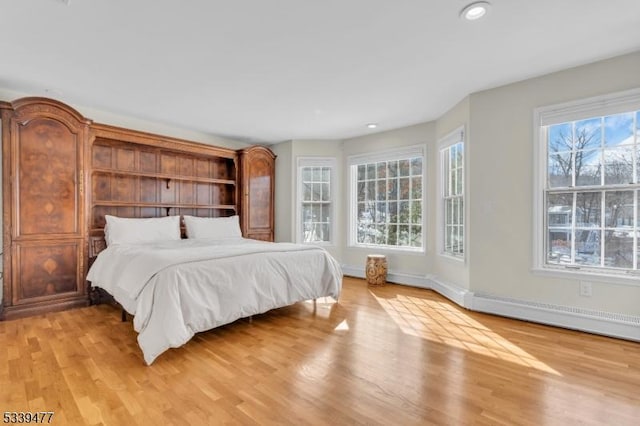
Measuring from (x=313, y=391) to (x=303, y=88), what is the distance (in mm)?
2823

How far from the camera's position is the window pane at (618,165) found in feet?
9.07

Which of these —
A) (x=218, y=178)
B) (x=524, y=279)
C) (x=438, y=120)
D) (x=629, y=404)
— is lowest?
(x=629, y=404)

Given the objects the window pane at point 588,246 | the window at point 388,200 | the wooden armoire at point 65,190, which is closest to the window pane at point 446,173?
the window at point 388,200

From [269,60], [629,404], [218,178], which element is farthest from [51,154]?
[629,404]

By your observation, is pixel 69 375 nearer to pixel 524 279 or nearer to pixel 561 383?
pixel 561 383

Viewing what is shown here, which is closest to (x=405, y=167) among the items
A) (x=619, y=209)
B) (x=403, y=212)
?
(x=403, y=212)

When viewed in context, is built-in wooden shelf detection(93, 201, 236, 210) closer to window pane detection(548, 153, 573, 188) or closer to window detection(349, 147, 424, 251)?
window detection(349, 147, 424, 251)

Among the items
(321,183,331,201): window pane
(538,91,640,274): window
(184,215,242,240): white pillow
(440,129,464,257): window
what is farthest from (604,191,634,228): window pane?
(184,215,242,240): white pillow

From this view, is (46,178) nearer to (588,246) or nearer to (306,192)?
(306,192)

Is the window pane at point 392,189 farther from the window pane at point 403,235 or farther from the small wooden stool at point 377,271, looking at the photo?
the small wooden stool at point 377,271

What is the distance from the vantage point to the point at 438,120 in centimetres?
451

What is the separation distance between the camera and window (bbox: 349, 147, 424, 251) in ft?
16.0

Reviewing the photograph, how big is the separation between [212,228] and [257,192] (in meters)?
1.16

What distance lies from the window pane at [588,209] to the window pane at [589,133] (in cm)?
45
